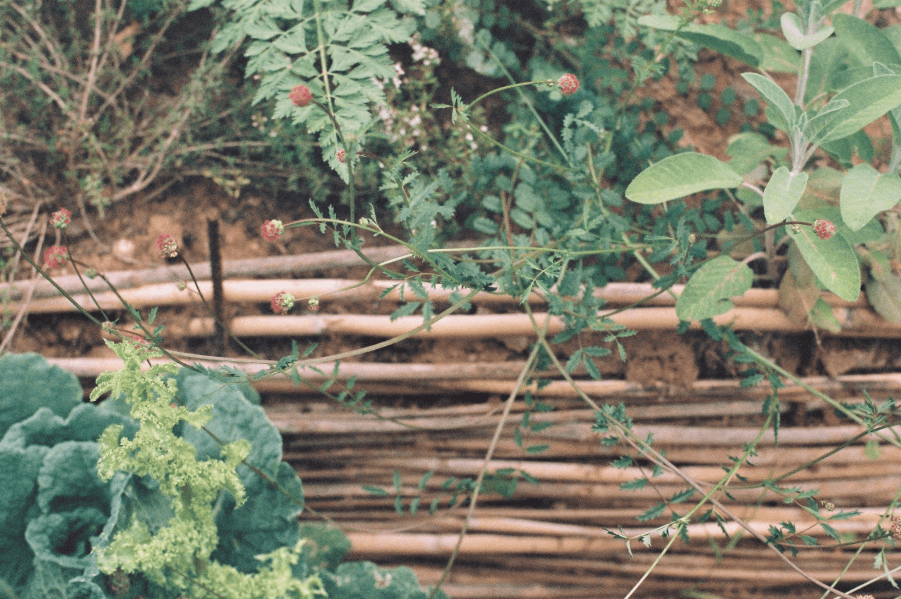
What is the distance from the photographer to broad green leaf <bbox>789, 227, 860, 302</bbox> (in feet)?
3.42

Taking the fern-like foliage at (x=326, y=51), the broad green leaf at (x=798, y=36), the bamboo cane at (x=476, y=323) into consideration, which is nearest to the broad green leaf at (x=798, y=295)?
the bamboo cane at (x=476, y=323)

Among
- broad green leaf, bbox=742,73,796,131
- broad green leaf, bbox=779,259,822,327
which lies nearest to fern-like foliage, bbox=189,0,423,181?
broad green leaf, bbox=742,73,796,131

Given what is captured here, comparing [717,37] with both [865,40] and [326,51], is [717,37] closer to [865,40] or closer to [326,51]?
[865,40]

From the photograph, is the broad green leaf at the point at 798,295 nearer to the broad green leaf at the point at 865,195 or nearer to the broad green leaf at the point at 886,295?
the broad green leaf at the point at 886,295

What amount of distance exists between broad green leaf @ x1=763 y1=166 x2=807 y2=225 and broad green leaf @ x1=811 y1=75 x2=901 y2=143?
118mm

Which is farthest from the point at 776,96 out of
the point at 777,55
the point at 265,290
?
the point at 265,290

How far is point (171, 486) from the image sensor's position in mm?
1026

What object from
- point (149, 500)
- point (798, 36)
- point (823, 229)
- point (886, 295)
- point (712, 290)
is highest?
point (798, 36)

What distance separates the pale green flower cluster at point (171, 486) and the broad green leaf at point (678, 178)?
2.55 ft

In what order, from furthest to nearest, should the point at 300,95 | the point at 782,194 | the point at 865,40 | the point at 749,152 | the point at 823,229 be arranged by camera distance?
the point at 749,152, the point at 865,40, the point at 782,194, the point at 823,229, the point at 300,95

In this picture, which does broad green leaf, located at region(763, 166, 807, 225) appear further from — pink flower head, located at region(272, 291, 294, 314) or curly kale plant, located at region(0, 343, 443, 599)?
curly kale plant, located at region(0, 343, 443, 599)

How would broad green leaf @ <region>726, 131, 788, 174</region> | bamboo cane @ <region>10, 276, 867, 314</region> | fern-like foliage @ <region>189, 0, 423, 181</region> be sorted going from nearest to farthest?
fern-like foliage @ <region>189, 0, 423, 181</region>, broad green leaf @ <region>726, 131, 788, 174</region>, bamboo cane @ <region>10, 276, 867, 314</region>

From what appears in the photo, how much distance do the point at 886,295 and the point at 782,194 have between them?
0.59 m

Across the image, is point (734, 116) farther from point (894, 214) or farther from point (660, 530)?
point (660, 530)
